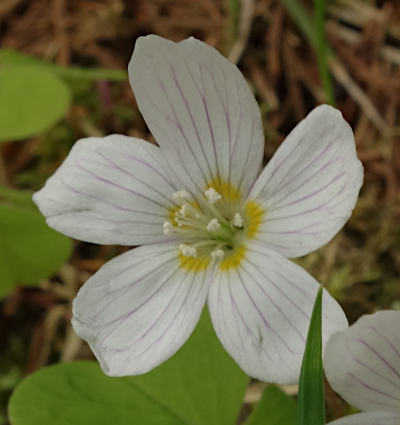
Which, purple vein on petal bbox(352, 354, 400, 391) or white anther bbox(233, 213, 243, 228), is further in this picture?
white anther bbox(233, 213, 243, 228)

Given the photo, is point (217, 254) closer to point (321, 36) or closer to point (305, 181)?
point (305, 181)

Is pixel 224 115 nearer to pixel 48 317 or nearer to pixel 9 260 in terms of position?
pixel 9 260

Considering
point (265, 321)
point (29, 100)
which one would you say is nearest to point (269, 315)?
point (265, 321)

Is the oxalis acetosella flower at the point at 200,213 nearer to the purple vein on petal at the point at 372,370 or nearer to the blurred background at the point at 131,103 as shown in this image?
the purple vein on petal at the point at 372,370

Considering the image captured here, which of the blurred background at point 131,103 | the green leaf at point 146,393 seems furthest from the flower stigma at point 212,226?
the blurred background at point 131,103

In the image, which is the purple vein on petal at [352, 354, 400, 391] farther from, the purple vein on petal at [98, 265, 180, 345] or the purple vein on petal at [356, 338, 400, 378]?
the purple vein on petal at [98, 265, 180, 345]

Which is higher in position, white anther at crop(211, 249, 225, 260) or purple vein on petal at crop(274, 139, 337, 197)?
purple vein on petal at crop(274, 139, 337, 197)

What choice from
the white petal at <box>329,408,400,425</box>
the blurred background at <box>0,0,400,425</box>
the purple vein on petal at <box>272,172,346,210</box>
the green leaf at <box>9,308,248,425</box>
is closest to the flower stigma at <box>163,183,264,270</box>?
the purple vein on petal at <box>272,172,346,210</box>

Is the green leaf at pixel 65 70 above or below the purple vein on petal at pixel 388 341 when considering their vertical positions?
below
